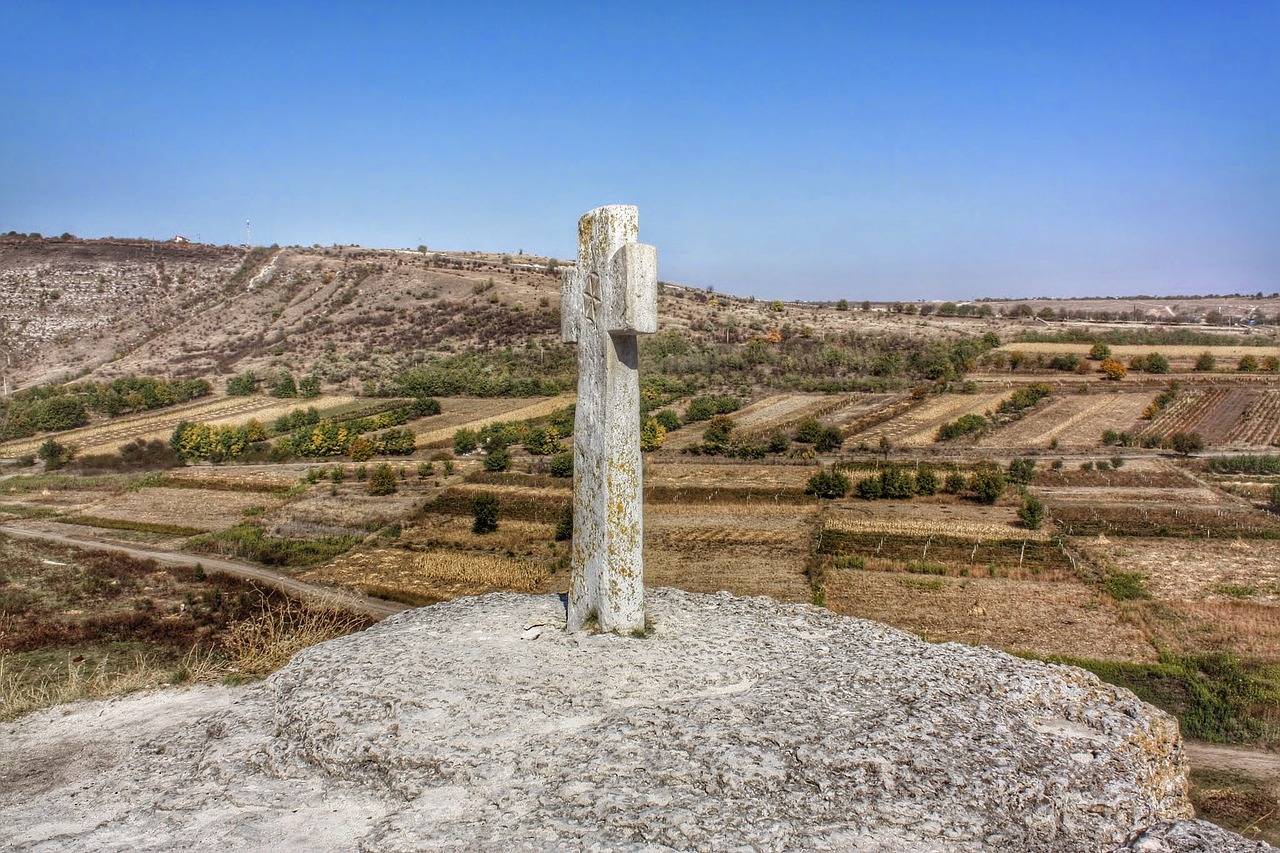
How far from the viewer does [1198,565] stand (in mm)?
30797

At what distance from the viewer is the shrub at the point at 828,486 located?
4253 cm

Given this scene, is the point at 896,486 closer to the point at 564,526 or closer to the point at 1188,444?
the point at 564,526

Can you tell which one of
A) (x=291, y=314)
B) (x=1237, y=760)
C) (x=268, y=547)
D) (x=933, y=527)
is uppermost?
(x=291, y=314)

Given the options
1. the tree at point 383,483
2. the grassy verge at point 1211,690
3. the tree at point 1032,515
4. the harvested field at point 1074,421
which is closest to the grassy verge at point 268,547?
the tree at point 383,483

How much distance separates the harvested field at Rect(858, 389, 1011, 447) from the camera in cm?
5516

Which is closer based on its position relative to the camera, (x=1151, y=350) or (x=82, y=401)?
(x=82, y=401)

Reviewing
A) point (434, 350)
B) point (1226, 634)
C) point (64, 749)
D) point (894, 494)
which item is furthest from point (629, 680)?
point (434, 350)

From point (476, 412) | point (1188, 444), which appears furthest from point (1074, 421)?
point (476, 412)

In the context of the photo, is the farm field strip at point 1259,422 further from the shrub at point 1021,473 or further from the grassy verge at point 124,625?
the grassy verge at point 124,625

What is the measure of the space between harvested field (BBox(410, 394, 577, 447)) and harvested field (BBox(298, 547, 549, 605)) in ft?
71.1

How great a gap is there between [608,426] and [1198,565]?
90.8 ft

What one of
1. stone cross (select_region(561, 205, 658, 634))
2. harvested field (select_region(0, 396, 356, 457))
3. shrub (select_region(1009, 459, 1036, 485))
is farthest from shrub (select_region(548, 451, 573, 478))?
stone cross (select_region(561, 205, 658, 634))

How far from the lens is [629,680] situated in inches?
413

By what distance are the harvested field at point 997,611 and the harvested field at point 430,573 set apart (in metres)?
10.4
